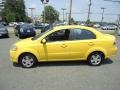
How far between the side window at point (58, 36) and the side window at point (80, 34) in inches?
7.9

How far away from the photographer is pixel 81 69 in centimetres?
820

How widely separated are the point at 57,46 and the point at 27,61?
124 centimetres

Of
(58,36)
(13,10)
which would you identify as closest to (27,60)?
(58,36)

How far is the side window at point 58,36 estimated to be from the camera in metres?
8.59

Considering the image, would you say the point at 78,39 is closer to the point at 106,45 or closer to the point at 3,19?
the point at 106,45

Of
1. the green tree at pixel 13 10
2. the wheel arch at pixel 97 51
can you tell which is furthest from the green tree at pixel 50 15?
the wheel arch at pixel 97 51

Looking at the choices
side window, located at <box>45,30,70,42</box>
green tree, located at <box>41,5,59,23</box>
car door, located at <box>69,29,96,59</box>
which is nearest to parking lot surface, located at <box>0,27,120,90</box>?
car door, located at <box>69,29,96,59</box>

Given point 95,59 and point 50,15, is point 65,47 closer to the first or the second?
point 95,59

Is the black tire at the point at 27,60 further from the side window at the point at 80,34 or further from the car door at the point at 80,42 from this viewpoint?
the side window at the point at 80,34

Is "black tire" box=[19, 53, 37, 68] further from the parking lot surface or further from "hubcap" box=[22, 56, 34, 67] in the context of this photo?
the parking lot surface

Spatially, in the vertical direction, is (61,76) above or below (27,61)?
below

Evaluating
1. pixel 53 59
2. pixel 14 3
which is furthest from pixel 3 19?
pixel 53 59

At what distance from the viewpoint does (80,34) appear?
8648 millimetres

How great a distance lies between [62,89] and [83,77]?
131cm
